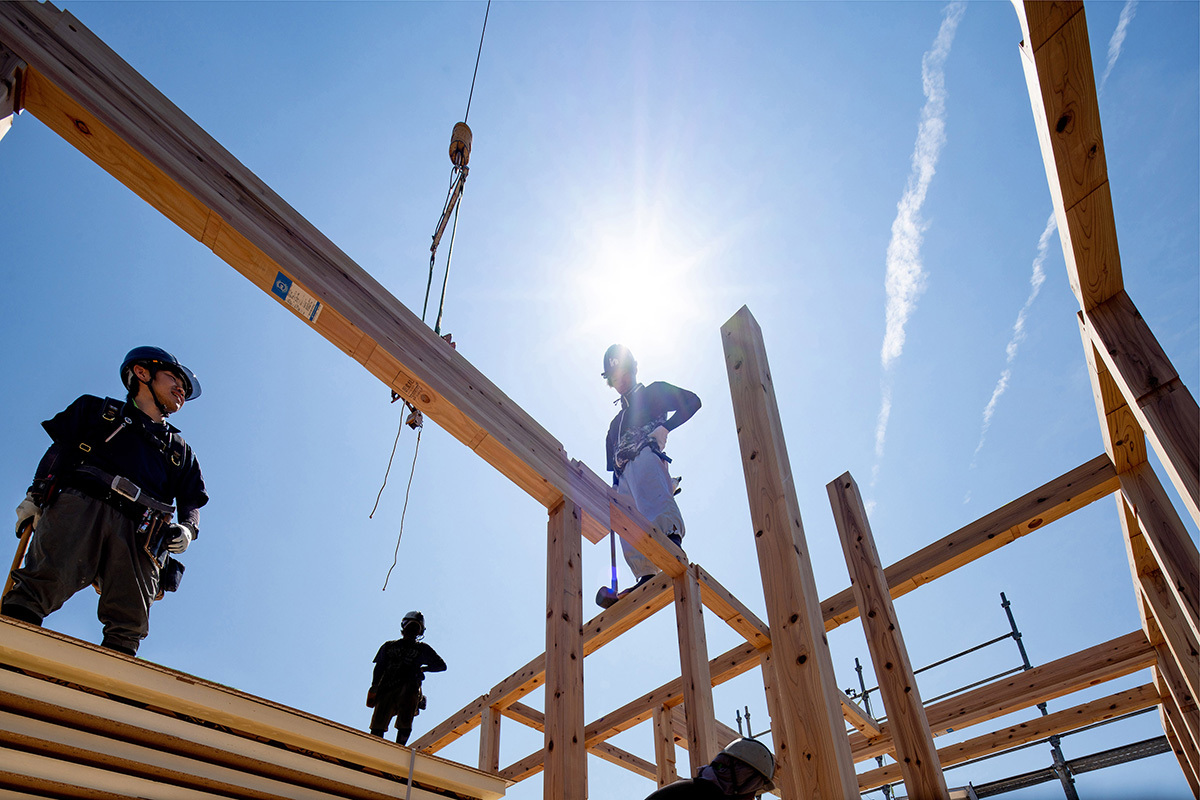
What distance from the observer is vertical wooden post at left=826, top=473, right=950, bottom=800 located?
10.1 feet

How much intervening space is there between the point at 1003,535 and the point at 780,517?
2.97 m

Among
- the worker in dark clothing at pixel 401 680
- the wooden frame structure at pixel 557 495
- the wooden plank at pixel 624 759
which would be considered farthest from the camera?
the wooden plank at pixel 624 759

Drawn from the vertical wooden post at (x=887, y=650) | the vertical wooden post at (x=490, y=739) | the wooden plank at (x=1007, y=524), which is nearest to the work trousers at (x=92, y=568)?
the vertical wooden post at (x=887, y=650)

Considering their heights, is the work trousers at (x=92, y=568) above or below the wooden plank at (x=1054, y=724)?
below

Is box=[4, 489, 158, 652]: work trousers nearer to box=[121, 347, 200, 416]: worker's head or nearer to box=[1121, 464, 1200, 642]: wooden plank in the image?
box=[121, 347, 200, 416]: worker's head

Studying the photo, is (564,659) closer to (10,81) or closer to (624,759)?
(10,81)

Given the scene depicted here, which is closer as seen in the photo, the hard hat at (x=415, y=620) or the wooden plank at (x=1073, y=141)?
the wooden plank at (x=1073, y=141)

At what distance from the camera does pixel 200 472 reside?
325cm

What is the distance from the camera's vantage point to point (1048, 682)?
5762 mm

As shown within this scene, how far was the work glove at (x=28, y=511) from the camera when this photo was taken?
8.70 ft

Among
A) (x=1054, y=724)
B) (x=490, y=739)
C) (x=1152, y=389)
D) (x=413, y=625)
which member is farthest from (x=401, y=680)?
(x=1054, y=724)

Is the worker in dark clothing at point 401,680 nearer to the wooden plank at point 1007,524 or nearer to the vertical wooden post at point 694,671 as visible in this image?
the vertical wooden post at point 694,671

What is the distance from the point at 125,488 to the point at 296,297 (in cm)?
104

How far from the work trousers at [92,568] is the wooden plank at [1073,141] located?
359 centimetres
